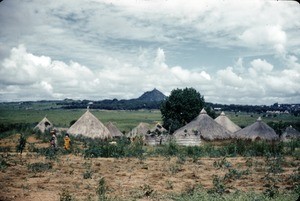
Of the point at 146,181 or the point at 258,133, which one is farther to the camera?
the point at 258,133

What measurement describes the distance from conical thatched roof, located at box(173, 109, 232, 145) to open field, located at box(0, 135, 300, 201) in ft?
52.9

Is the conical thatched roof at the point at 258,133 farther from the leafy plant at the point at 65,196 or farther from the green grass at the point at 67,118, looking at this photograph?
the green grass at the point at 67,118

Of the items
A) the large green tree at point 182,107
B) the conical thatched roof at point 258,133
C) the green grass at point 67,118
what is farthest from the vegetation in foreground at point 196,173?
the green grass at point 67,118

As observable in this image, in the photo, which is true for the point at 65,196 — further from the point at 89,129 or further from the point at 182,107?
the point at 182,107

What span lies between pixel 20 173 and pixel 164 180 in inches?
185

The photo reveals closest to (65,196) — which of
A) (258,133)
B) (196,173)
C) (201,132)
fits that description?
(196,173)

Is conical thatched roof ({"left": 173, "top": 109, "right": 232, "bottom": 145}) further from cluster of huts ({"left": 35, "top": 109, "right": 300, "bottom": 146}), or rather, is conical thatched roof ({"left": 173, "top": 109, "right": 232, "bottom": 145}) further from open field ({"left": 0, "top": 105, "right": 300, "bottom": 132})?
open field ({"left": 0, "top": 105, "right": 300, "bottom": 132})

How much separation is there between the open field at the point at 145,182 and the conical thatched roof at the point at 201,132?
1611cm

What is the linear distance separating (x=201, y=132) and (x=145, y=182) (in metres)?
22.9

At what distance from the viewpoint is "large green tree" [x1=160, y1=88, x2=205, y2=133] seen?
44500 millimetres

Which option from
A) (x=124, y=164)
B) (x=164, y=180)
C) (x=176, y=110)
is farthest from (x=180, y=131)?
(x=164, y=180)

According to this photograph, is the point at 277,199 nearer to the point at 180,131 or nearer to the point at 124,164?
the point at 124,164

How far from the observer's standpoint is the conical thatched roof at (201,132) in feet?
99.9

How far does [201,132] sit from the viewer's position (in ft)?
106
